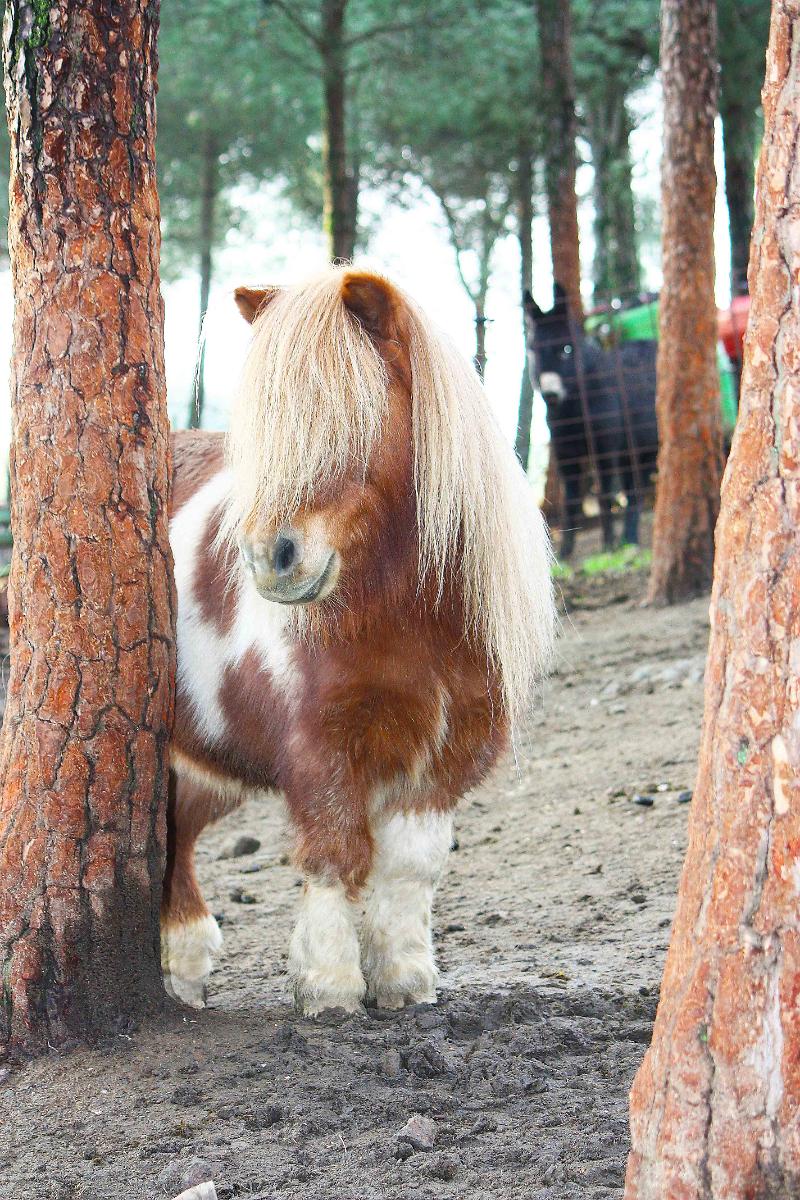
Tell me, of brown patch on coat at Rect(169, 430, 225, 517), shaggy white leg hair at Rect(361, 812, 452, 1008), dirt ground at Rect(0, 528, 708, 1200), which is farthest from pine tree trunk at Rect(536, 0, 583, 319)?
shaggy white leg hair at Rect(361, 812, 452, 1008)

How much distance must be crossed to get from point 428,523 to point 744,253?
12.6m

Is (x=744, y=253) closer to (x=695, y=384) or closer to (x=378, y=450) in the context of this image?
(x=695, y=384)

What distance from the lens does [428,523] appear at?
302 centimetres

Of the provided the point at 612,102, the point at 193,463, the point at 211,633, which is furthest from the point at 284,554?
the point at 612,102

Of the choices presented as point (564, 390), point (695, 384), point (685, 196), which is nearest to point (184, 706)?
point (695, 384)

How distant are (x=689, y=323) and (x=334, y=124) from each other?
5923 millimetres

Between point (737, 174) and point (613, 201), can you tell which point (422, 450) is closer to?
point (737, 174)

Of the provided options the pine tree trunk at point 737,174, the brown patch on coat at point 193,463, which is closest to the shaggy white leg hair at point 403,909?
the brown patch on coat at point 193,463

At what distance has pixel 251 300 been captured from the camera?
323 centimetres

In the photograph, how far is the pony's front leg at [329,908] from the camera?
3146 millimetres

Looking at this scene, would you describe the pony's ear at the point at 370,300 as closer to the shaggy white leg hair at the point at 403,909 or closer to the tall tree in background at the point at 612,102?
the shaggy white leg hair at the point at 403,909

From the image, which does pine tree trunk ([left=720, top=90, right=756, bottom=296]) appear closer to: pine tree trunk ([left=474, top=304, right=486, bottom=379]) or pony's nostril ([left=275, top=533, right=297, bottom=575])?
pine tree trunk ([left=474, top=304, right=486, bottom=379])

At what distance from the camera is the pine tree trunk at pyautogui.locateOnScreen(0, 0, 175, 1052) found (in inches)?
111

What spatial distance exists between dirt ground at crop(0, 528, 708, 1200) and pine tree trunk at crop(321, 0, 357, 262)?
25.6 ft
